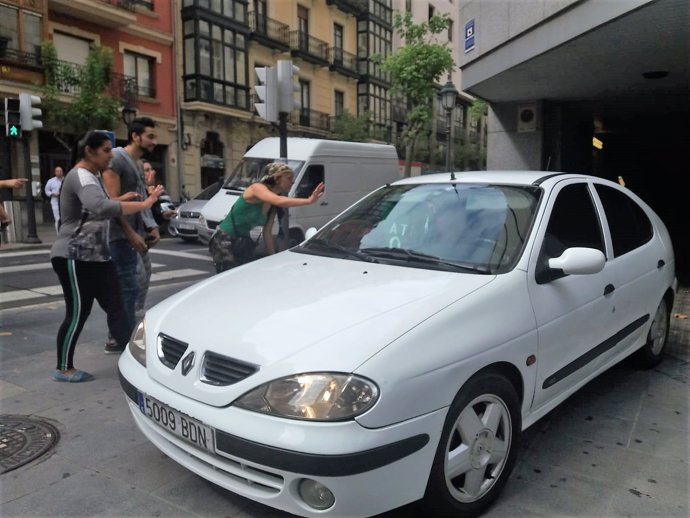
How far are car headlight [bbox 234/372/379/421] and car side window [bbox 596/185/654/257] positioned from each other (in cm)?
237

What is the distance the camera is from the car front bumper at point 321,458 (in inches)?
83.7

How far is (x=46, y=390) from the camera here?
4.11m

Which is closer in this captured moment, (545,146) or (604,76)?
(604,76)

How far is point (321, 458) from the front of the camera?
2.11m

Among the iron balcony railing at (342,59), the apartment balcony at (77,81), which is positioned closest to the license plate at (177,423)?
the apartment balcony at (77,81)

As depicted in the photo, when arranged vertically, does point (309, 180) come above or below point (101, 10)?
below

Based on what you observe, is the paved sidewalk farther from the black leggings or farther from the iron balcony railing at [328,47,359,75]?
the iron balcony railing at [328,47,359,75]

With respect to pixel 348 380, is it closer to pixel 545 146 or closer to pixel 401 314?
pixel 401 314

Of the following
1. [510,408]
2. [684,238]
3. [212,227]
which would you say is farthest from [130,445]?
[684,238]

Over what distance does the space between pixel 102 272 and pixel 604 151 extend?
49.9 feet

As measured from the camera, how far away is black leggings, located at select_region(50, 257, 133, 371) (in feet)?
13.3

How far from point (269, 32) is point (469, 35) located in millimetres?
20243

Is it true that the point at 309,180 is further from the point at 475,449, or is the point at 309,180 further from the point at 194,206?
the point at 475,449

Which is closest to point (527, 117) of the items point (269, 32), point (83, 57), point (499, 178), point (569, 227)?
point (499, 178)
